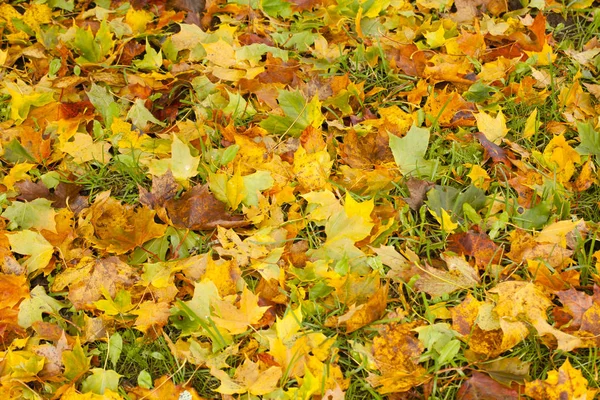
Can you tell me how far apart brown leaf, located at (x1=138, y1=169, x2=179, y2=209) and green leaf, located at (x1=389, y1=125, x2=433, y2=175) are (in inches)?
28.6

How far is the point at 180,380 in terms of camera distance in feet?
5.29

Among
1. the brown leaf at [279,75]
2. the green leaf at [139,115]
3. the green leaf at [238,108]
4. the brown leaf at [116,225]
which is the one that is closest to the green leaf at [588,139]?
the brown leaf at [279,75]

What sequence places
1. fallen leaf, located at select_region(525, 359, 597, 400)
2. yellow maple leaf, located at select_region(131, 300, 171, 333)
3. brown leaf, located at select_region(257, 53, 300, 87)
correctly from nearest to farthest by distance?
fallen leaf, located at select_region(525, 359, 597, 400) → yellow maple leaf, located at select_region(131, 300, 171, 333) → brown leaf, located at select_region(257, 53, 300, 87)

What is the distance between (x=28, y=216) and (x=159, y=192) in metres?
0.41

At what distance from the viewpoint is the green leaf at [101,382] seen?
158 cm

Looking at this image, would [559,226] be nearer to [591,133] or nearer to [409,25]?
[591,133]

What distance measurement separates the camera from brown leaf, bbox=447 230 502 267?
1.76 m

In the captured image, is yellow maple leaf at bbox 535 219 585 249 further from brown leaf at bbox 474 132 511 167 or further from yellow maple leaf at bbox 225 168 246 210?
yellow maple leaf at bbox 225 168 246 210

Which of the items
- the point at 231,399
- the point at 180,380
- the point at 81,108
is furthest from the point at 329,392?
the point at 81,108

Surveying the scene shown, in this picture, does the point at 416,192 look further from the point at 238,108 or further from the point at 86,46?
the point at 86,46

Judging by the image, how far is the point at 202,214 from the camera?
186 centimetres

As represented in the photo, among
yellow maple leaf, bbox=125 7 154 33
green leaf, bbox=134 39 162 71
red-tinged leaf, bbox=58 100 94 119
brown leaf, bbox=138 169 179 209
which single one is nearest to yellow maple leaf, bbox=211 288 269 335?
brown leaf, bbox=138 169 179 209

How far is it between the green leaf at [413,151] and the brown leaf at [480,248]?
0.30 m

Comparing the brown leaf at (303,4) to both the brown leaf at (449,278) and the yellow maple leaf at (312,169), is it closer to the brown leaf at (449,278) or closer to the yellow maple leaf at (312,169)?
the yellow maple leaf at (312,169)
